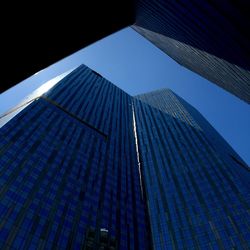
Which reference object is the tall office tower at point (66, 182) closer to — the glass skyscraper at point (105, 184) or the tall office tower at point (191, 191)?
the glass skyscraper at point (105, 184)

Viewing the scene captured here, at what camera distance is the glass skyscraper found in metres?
72.6

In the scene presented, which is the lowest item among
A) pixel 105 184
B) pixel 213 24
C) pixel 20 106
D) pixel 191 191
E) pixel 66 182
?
pixel 213 24

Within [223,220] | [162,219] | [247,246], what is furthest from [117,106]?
[247,246]

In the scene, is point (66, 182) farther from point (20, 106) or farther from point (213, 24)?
point (213, 24)

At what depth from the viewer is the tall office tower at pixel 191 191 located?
9769cm

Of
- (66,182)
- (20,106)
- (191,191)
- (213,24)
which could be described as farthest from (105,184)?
(213,24)

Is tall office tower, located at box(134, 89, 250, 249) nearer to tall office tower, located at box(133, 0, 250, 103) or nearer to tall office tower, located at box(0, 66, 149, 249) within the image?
tall office tower, located at box(0, 66, 149, 249)

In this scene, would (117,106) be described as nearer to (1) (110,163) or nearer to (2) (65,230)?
(1) (110,163)

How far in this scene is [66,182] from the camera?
88.4 m

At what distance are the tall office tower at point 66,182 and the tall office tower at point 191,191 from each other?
8936mm

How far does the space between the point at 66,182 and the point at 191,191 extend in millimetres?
58668

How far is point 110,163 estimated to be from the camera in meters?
119

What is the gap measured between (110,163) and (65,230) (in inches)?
1922

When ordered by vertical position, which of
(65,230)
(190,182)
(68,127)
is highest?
(68,127)
